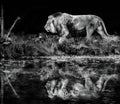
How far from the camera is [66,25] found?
21.8 ft

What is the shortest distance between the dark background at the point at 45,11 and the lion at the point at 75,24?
0.27 meters

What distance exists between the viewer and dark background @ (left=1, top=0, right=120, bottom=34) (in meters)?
7.09

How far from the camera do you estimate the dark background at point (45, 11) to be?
7094 mm

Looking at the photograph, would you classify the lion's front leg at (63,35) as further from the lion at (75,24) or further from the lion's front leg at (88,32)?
the lion's front leg at (88,32)

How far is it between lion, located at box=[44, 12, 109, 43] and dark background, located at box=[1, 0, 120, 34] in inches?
10.7

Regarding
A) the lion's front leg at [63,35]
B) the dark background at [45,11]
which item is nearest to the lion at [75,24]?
the lion's front leg at [63,35]

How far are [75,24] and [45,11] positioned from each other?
800 mm

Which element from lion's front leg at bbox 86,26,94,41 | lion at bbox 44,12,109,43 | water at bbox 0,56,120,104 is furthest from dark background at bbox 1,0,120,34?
water at bbox 0,56,120,104

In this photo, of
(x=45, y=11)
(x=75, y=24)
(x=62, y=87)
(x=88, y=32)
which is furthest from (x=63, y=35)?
(x=62, y=87)

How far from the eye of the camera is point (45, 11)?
23.6 feet

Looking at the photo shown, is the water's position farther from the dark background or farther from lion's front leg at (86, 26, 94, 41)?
the dark background

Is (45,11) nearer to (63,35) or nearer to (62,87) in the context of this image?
(63,35)

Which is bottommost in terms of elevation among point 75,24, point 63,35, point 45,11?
point 63,35

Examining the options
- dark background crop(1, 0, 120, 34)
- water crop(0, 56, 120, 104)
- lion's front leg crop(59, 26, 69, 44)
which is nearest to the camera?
water crop(0, 56, 120, 104)
